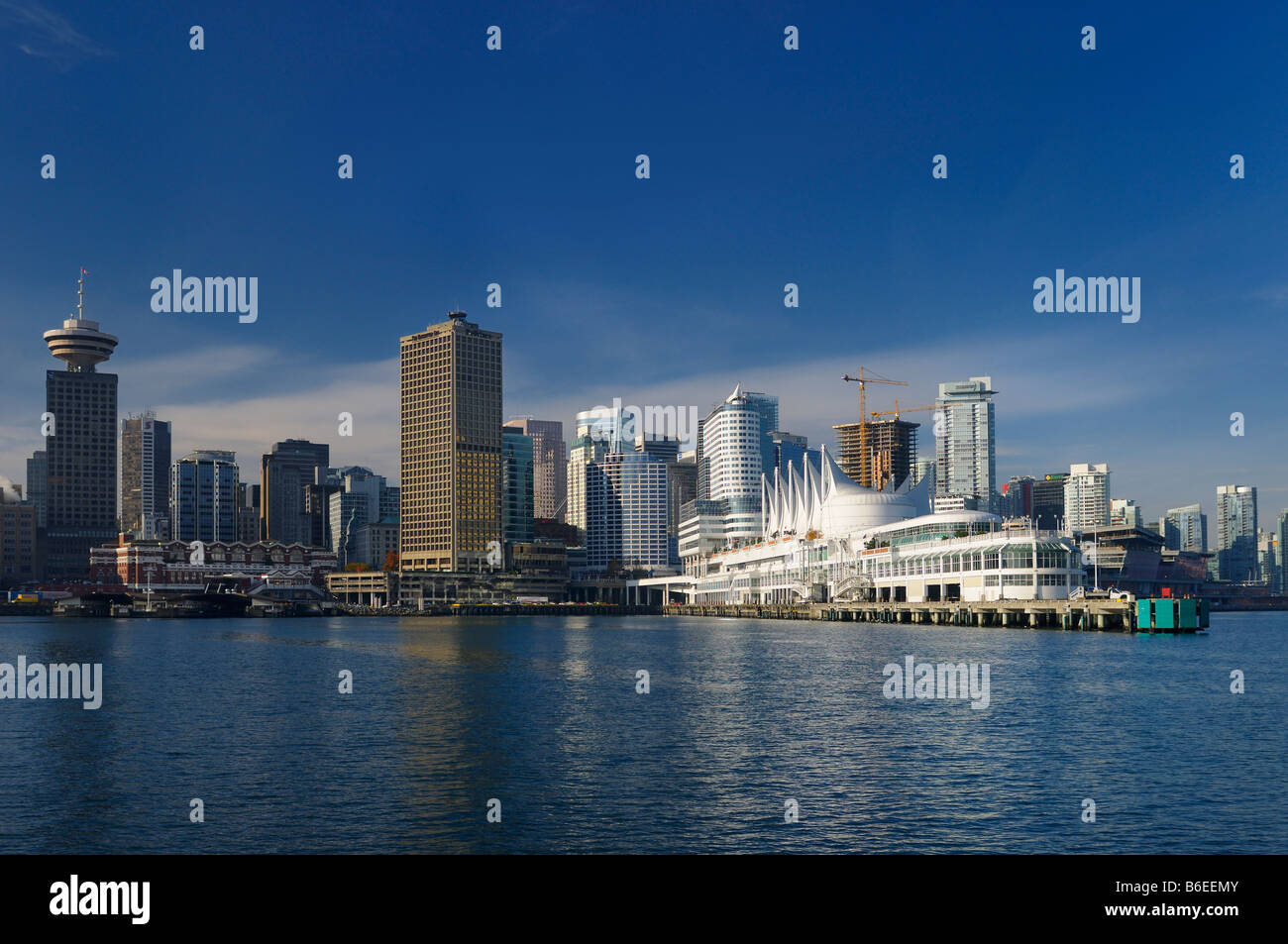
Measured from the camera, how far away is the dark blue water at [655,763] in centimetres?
2855

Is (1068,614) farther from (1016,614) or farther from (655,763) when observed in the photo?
(655,763)

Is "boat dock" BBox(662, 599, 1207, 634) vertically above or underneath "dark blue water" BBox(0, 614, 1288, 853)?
underneath

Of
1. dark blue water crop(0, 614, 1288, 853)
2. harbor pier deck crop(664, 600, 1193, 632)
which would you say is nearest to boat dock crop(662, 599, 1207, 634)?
harbor pier deck crop(664, 600, 1193, 632)

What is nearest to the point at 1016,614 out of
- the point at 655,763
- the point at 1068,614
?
the point at 1068,614

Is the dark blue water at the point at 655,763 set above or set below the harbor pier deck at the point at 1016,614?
above

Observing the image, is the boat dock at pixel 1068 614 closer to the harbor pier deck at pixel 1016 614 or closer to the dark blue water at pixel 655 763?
the harbor pier deck at pixel 1016 614

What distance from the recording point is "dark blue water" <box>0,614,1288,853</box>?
1124 inches

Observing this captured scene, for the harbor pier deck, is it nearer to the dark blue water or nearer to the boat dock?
the boat dock

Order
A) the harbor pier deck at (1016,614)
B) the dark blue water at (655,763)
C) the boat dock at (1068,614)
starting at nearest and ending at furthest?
the dark blue water at (655,763) → the boat dock at (1068,614) → the harbor pier deck at (1016,614)

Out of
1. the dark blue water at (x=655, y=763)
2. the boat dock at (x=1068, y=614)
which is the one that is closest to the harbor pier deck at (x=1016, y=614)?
the boat dock at (x=1068, y=614)

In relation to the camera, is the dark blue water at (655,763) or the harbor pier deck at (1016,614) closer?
the dark blue water at (655,763)

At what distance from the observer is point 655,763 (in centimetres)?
3838
